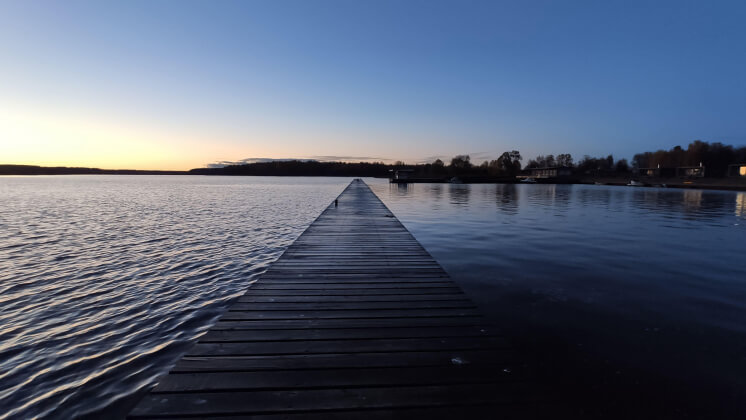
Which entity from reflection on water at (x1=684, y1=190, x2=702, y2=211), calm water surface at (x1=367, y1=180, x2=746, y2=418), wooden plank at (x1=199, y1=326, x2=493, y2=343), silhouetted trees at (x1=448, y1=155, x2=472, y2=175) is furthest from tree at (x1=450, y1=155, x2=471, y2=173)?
wooden plank at (x1=199, y1=326, x2=493, y2=343)

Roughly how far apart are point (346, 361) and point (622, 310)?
580cm

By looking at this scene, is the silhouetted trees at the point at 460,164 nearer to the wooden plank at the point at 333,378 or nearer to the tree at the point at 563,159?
the tree at the point at 563,159

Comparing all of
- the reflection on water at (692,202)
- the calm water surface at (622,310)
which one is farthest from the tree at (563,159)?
the calm water surface at (622,310)

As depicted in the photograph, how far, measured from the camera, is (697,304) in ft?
22.2

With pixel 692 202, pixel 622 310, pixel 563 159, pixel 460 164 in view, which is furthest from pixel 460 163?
pixel 622 310

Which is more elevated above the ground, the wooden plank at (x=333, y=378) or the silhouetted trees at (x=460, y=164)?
the silhouetted trees at (x=460, y=164)

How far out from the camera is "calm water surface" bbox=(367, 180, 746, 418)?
392 cm

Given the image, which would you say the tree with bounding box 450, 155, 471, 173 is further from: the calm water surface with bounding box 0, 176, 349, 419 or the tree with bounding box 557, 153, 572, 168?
the calm water surface with bounding box 0, 176, 349, 419

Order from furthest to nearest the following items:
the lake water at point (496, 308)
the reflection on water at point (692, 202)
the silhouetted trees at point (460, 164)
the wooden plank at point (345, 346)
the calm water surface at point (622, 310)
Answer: the silhouetted trees at point (460, 164) → the reflection on water at point (692, 202) → the lake water at point (496, 308) → the calm water surface at point (622, 310) → the wooden plank at point (345, 346)

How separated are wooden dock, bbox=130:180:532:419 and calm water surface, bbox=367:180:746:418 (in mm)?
1140

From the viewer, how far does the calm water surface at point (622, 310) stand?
3922 millimetres

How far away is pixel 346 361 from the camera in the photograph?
348 centimetres

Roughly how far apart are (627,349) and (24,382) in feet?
26.5

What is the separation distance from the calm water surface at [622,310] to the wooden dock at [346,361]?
114 centimetres
